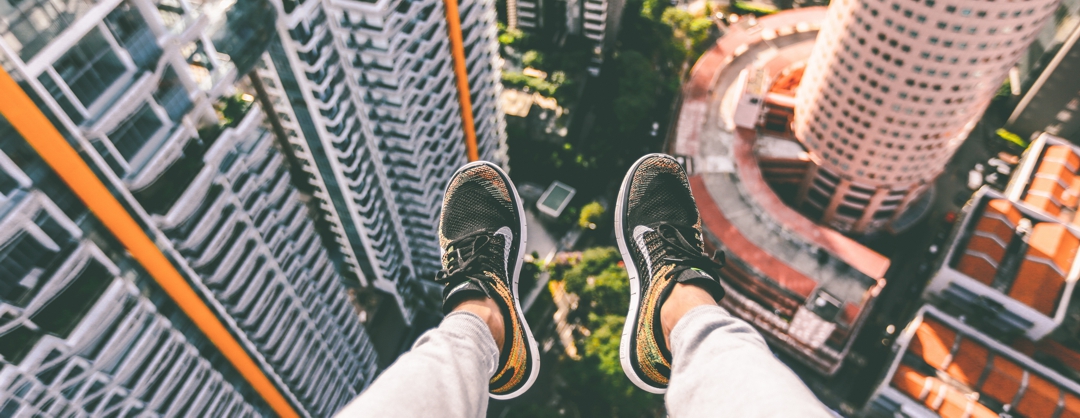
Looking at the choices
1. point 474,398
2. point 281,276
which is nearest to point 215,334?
point 281,276

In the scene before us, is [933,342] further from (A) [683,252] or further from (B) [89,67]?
(B) [89,67]

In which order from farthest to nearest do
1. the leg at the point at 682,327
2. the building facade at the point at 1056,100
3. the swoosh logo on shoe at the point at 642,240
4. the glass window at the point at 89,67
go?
the building facade at the point at 1056,100, the swoosh logo on shoe at the point at 642,240, the glass window at the point at 89,67, the leg at the point at 682,327

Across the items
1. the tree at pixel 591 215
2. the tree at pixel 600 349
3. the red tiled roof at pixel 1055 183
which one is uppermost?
the red tiled roof at pixel 1055 183

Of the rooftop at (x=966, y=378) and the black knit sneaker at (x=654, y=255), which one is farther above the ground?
the black knit sneaker at (x=654, y=255)

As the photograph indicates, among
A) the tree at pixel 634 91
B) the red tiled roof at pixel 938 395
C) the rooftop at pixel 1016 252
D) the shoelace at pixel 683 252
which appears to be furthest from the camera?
the tree at pixel 634 91

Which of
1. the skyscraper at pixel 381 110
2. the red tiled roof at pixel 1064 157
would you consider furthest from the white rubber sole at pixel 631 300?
the red tiled roof at pixel 1064 157

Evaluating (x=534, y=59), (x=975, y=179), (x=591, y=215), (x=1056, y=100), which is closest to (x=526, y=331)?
(x=591, y=215)

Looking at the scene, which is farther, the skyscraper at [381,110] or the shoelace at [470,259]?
the skyscraper at [381,110]

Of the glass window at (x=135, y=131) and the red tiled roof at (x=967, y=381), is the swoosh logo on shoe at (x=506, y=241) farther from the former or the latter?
the red tiled roof at (x=967, y=381)

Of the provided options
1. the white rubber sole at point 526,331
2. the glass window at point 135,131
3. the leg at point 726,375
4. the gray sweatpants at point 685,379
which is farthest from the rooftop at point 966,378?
the glass window at point 135,131
